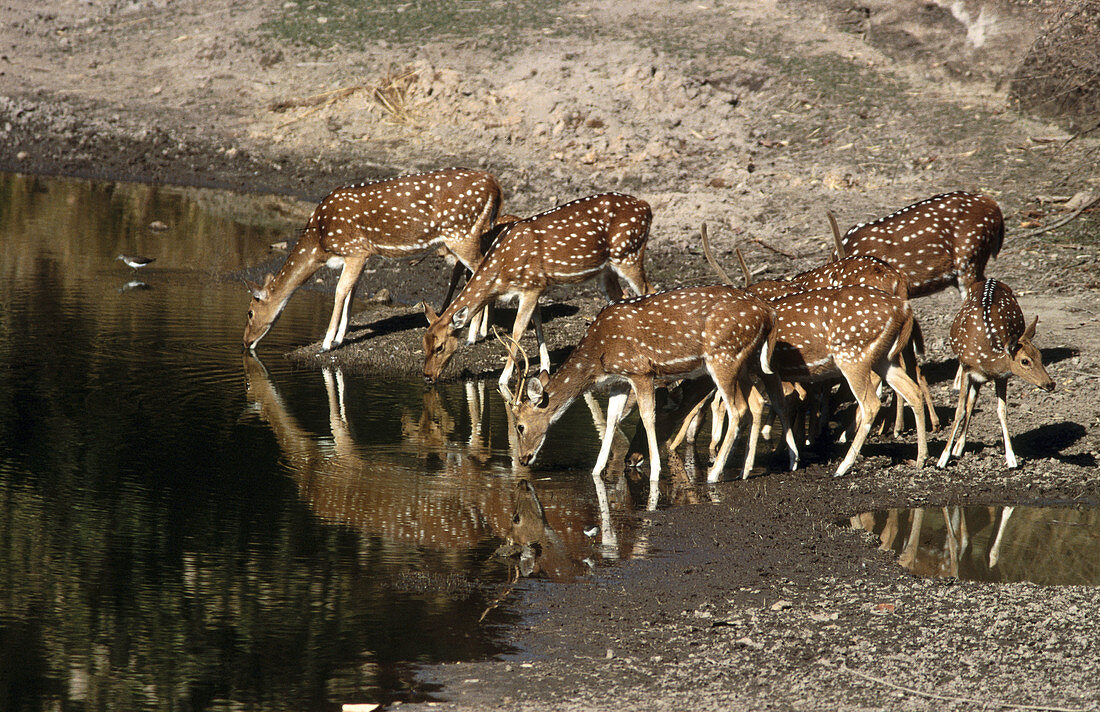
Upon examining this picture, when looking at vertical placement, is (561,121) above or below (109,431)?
above

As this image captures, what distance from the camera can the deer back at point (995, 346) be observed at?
997 centimetres

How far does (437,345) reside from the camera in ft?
40.4

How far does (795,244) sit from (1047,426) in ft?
19.3

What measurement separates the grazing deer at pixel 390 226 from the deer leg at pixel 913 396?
15.7ft

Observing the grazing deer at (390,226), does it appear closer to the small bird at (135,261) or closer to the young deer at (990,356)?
the small bird at (135,261)

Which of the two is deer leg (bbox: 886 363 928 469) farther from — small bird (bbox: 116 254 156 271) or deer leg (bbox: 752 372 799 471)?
small bird (bbox: 116 254 156 271)

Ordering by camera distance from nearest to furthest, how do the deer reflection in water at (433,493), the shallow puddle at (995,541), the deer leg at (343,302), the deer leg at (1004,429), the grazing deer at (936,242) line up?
1. the shallow puddle at (995,541)
2. the deer reflection in water at (433,493)
3. the deer leg at (1004,429)
4. the grazing deer at (936,242)
5. the deer leg at (343,302)

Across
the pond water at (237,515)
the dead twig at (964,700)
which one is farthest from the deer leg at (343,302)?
the dead twig at (964,700)

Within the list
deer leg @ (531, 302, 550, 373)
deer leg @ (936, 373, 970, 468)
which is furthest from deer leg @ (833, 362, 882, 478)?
deer leg @ (531, 302, 550, 373)

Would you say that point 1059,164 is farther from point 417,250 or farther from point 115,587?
point 115,587

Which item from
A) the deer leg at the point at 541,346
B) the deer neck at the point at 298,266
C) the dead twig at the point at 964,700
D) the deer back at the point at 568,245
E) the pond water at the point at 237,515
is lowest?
the pond water at the point at 237,515

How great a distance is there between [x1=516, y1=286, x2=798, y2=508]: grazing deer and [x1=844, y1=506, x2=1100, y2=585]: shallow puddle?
142 centimetres

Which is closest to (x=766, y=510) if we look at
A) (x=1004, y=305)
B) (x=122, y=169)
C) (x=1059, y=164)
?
(x=1004, y=305)

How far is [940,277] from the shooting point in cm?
1205
